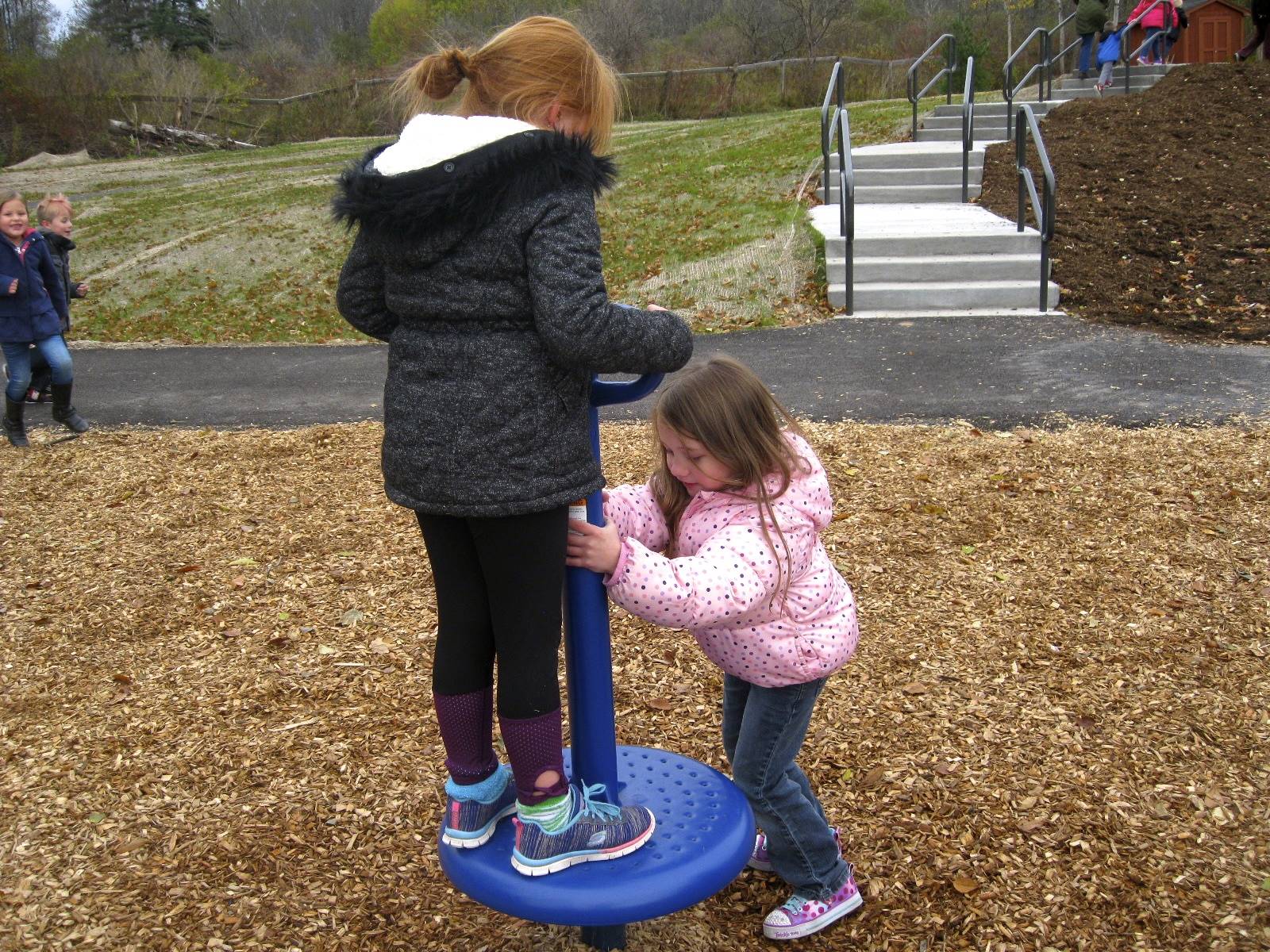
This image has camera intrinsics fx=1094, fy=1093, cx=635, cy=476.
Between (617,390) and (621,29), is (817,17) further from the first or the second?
(617,390)

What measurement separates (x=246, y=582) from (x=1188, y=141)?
442 inches

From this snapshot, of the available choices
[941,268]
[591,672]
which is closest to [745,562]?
[591,672]

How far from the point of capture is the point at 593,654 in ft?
7.09

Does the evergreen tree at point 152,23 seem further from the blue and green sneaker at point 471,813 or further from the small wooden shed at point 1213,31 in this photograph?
the blue and green sneaker at point 471,813

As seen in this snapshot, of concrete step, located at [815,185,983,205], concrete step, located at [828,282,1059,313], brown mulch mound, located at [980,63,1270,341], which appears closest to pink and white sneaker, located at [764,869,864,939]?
brown mulch mound, located at [980,63,1270,341]

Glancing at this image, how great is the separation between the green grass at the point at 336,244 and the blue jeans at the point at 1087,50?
2847mm

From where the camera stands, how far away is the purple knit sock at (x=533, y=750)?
204 cm

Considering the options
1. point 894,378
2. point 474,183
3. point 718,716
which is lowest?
point 718,716

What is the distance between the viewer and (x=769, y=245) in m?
10.4

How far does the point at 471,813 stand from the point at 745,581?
0.71 meters

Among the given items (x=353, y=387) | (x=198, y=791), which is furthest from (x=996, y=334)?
(x=198, y=791)

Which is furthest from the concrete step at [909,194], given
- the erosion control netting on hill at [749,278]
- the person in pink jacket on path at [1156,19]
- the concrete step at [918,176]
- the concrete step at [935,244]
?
the person in pink jacket on path at [1156,19]

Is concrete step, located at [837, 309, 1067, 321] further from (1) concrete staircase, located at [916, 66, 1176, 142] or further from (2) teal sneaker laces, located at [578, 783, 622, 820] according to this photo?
(2) teal sneaker laces, located at [578, 783, 622, 820]

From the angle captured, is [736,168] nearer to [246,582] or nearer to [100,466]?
[100,466]
